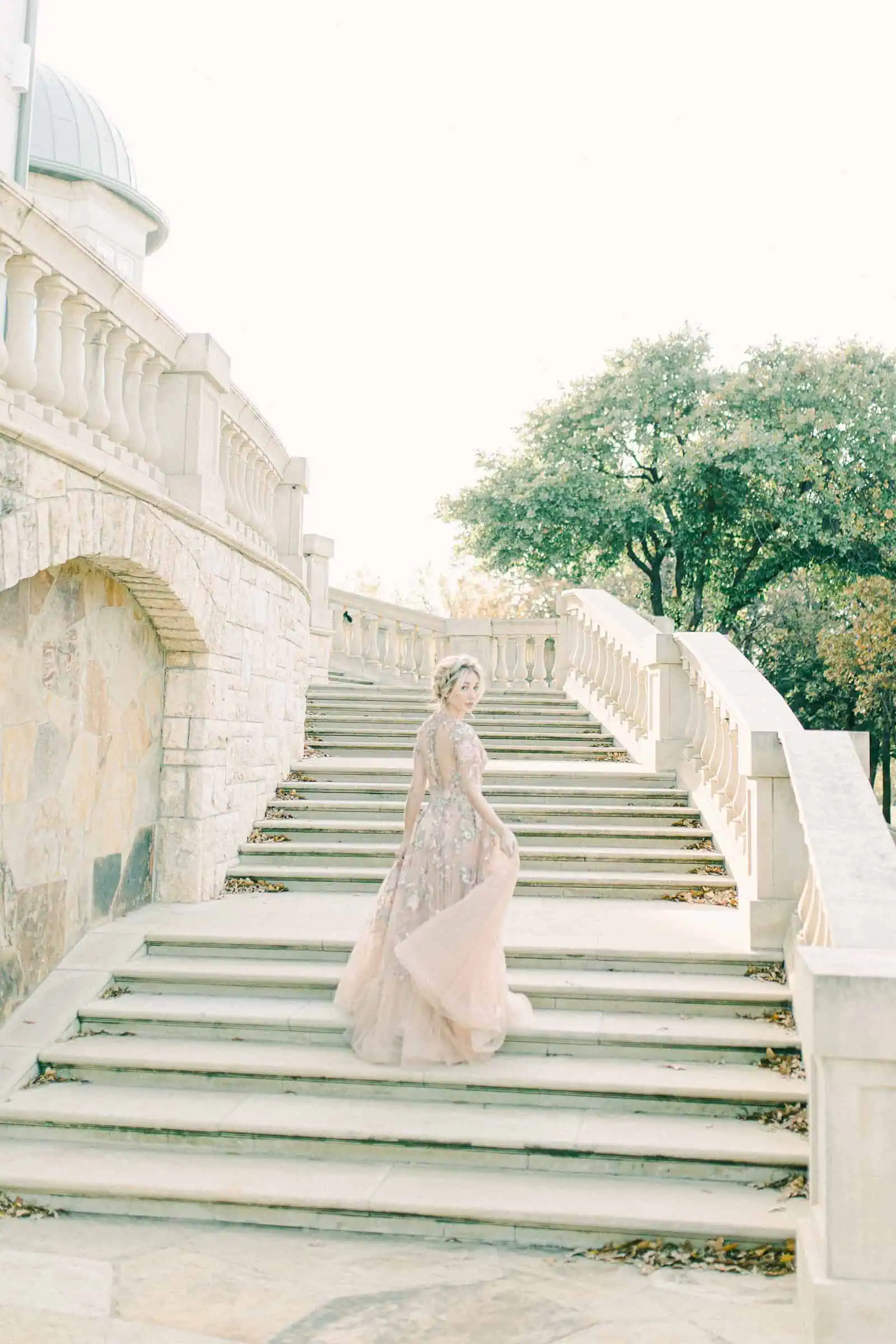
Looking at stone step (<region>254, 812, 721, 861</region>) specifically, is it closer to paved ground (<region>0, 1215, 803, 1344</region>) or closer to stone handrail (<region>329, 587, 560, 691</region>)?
paved ground (<region>0, 1215, 803, 1344</region>)

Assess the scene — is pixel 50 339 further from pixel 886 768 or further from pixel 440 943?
pixel 886 768

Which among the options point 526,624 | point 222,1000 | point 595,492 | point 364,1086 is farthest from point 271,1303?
point 595,492

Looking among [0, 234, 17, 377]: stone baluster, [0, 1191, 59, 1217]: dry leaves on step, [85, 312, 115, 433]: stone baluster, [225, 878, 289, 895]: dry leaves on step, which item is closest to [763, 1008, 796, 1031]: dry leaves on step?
[0, 1191, 59, 1217]: dry leaves on step

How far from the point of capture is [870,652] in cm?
2009

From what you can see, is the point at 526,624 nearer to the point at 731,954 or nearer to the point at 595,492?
the point at 595,492

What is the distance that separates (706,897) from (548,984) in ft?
6.77

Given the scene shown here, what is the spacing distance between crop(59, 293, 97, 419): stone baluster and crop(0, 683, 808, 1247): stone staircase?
3006 mm

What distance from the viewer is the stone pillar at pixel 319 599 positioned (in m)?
14.2

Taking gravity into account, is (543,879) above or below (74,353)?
below

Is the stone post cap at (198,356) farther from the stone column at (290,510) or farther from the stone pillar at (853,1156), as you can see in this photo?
the stone pillar at (853,1156)

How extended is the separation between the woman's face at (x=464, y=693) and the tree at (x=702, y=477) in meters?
16.2

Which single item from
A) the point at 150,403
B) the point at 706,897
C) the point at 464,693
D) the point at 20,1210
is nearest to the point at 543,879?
the point at 706,897

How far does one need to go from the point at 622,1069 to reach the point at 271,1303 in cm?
200

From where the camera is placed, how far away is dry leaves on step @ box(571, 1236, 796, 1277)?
4062mm
